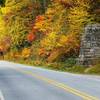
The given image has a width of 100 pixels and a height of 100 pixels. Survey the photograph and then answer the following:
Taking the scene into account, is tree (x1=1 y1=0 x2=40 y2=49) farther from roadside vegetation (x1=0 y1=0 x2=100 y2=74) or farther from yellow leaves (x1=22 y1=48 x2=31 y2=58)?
yellow leaves (x1=22 y1=48 x2=31 y2=58)

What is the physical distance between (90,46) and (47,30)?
16.9 meters

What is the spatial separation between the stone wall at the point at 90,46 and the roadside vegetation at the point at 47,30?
3.35ft

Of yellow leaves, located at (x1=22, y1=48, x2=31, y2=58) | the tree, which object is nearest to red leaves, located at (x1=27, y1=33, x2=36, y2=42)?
yellow leaves, located at (x1=22, y1=48, x2=31, y2=58)

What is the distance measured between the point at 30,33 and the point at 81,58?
2962 cm

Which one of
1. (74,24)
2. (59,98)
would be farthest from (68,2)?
(59,98)

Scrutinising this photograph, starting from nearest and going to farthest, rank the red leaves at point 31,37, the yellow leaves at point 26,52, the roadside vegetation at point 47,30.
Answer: the roadside vegetation at point 47,30, the yellow leaves at point 26,52, the red leaves at point 31,37

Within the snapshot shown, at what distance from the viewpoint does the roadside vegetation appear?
4681 cm

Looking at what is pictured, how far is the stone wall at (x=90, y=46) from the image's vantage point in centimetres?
4250

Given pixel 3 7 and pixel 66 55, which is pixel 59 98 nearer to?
pixel 66 55

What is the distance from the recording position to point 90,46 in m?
43.2

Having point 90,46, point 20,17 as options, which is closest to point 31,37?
point 20,17

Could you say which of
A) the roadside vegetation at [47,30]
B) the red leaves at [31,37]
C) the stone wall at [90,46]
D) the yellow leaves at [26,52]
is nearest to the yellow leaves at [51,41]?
the roadside vegetation at [47,30]

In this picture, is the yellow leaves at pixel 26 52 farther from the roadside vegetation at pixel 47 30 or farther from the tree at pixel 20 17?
the tree at pixel 20 17

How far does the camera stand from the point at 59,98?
18.7 meters
